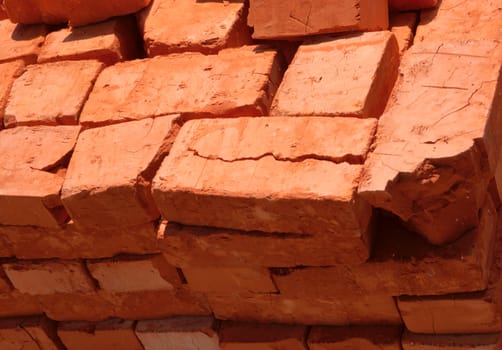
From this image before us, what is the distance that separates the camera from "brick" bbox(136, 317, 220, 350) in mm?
4910

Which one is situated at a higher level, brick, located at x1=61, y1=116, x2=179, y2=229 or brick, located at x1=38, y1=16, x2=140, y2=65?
brick, located at x1=38, y1=16, x2=140, y2=65

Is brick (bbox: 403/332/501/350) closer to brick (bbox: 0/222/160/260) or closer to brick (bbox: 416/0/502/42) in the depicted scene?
brick (bbox: 0/222/160/260)

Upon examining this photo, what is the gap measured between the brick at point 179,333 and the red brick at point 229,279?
14.7 inches

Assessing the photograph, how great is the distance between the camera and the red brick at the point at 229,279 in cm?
435

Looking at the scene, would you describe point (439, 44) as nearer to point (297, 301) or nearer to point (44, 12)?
point (297, 301)

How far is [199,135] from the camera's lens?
4328 millimetres

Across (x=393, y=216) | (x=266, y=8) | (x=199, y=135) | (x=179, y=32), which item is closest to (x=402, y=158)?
(x=393, y=216)

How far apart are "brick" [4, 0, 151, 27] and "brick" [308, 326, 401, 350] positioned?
8.45 feet

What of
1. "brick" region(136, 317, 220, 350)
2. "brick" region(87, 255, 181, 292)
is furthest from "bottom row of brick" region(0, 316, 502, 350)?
"brick" region(87, 255, 181, 292)

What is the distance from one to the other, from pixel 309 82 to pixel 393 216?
0.85 m

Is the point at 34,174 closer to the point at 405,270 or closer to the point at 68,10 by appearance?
the point at 68,10

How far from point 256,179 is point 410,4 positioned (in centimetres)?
171

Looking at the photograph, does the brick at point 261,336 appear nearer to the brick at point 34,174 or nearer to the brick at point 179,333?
the brick at point 179,333

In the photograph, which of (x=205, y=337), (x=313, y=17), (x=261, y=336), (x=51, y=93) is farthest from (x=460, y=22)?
(x=51, y=93)
